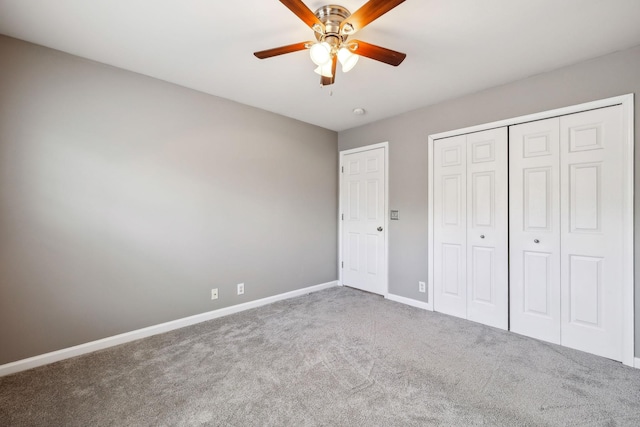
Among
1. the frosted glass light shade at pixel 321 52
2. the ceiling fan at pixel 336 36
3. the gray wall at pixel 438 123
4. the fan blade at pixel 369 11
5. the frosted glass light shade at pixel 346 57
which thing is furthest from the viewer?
the gray wall at pixel 438 123

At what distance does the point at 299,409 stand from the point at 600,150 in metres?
3.05

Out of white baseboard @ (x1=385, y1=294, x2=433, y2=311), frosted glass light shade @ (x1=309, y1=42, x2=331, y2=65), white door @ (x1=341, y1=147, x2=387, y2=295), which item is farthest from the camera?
white door @ (x1=341, y1=147, x2=387, y2=295)

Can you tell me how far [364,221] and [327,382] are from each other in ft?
8.02

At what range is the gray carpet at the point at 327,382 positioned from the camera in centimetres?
163

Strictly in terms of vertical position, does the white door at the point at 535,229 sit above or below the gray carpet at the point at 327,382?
above

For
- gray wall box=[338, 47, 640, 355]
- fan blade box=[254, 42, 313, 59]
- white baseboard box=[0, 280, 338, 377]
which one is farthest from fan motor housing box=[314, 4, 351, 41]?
white baseboard box=[0, 280, 338, 377]

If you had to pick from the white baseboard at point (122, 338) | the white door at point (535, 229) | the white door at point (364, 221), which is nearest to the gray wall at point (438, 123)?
the white door at point (364, 221)

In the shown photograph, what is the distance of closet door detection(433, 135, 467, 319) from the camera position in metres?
3.11

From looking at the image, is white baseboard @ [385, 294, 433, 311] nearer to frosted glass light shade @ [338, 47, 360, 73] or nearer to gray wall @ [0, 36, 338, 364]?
gray wall @ [0, 36, 338, 364]

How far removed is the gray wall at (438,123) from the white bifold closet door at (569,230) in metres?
Answer: 0.13

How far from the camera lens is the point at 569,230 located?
2459 mm

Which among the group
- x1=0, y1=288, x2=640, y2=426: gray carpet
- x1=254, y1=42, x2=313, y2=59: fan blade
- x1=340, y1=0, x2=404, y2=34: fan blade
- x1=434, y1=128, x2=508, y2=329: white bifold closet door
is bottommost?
x1=0, y1=288, x2=640, y2=426: gray carpet

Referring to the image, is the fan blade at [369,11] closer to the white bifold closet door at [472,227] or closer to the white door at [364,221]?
the white bifold closet door at [472,227]

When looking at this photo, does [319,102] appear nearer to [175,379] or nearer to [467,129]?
[467,129]
